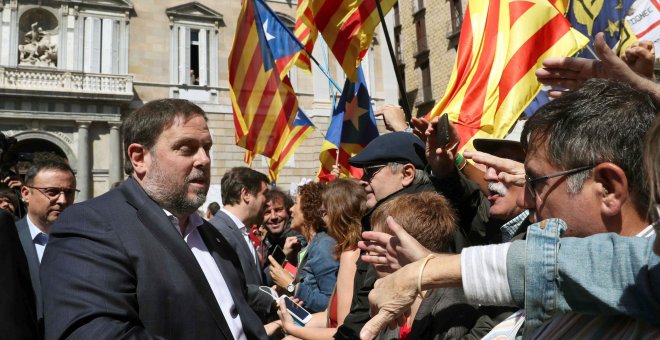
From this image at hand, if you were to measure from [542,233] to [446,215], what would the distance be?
1.24 meters

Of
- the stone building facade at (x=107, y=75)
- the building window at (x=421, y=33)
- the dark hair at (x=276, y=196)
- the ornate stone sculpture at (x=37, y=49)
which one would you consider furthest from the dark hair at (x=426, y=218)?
the building window at (x=421, y=33)

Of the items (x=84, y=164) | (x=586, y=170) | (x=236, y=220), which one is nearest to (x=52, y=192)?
(x=236, y=220)

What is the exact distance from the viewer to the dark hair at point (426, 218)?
2.27 metres

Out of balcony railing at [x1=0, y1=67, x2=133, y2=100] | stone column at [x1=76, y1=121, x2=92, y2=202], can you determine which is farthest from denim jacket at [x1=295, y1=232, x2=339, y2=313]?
balcony railing at [x1=0, y1=67, x2=133, y2=100]

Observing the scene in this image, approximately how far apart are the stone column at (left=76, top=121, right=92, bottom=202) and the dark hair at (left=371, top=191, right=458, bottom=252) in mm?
17770

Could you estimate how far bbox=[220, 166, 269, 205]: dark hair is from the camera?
501 cm

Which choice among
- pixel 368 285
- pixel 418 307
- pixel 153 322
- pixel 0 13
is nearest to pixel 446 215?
pixel 418 307

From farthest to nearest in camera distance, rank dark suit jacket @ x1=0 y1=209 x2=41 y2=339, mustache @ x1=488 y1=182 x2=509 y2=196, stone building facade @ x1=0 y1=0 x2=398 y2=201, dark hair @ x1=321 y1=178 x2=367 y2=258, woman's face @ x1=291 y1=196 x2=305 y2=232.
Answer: stone building facade @ x1=0 y1=0 x2=398 y2=201 → woman's face @ x1=291 y1=196 x2=305 y2=232 → dark hair @ x1=321 y1=178 x2=367 y2=258 → mustache @ x1=488 y1=182 x2=509 y2=196 → dark suit jacket @ x1=0 y1=209 x2=41 y2=339

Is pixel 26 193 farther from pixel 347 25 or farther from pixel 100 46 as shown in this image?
pixel 100 46

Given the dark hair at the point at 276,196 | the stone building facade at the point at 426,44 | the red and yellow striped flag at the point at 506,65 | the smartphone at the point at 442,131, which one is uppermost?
the stone building facade at the point at 426,44

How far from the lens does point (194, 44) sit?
67.1 ft

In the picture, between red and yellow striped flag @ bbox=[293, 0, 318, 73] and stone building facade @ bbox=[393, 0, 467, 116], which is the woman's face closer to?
red and yellow striped flag @ bbox=[293, 0, 318, 73]

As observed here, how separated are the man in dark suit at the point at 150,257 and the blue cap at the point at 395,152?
95 cm

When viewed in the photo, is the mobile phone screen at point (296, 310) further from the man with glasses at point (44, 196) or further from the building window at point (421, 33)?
the building window at point (421, 33)
